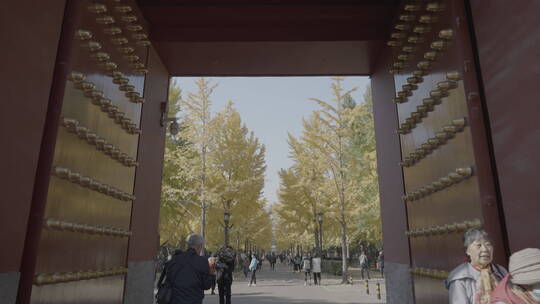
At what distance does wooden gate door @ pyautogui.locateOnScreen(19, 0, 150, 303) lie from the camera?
2.49 meters

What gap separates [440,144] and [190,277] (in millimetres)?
2635

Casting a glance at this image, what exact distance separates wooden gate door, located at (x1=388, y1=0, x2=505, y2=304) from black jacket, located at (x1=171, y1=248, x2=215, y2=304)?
2.14 metres

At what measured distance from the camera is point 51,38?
2.59 meters

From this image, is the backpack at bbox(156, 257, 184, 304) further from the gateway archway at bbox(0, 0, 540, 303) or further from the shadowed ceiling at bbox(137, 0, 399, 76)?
the shadowed ceiling at bbox(137, 0, 399, 76)

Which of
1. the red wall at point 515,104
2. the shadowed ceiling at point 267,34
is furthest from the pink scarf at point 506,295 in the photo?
the shadowed ceiling at point 267,34

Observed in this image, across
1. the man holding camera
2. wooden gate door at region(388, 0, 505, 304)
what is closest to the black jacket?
wooden gate door at region(388, 0, 505, 304)

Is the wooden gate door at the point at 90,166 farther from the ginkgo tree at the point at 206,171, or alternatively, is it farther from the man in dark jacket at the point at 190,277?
the ginkgo tree at the point at 206,171

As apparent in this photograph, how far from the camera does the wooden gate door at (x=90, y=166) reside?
249 cm

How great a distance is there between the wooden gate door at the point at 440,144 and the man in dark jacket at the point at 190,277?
214cm

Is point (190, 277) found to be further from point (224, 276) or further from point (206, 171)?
point (206, 171)

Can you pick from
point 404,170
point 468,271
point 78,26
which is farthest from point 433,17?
point 78,26

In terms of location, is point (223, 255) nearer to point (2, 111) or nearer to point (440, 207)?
point (440, 207)

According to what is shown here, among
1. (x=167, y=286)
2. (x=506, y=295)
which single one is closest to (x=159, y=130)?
(x=167, y=286)

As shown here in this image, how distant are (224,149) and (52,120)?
17019mm
